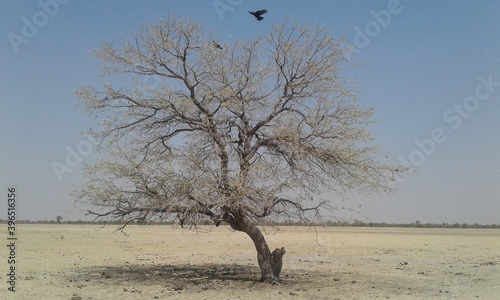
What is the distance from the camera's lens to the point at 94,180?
50.9 ft

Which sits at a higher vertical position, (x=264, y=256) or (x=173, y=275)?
(x=264, y=256)

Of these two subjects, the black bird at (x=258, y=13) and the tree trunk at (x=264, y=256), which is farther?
the tree trunk at (x=264, y=256)

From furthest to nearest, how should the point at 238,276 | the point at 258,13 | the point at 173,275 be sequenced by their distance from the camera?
the point at 173,275, the point at 238,276, the point at 258,13

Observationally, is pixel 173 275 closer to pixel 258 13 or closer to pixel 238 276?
pixel 238 276

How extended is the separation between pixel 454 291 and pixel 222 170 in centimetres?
757

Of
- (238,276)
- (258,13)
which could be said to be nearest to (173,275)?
(238,276)

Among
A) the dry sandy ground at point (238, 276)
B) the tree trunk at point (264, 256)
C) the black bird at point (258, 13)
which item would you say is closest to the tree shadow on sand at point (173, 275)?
the dry sandy ground at point (238, 276)

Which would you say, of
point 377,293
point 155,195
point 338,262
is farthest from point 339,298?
point 338,262

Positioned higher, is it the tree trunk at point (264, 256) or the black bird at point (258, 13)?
the black bird at point (258, 13)

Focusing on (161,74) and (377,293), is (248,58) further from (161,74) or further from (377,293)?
(377,293)

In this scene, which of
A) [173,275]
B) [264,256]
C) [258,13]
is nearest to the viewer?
[258,13]

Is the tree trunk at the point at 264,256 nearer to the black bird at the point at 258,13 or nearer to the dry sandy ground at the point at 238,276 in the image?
the dry sandy ground at the point at 238,276

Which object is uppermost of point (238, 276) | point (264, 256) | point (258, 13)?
point (258, 13)

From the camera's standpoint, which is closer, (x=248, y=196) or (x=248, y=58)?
(x=248, y=196)
